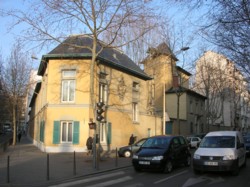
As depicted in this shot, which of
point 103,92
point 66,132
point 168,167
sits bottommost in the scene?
point 168,167

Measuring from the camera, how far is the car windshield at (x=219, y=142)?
14.7 meters

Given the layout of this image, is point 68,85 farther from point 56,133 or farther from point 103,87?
point 56,133

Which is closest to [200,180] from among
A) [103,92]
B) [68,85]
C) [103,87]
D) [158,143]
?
[158,143]

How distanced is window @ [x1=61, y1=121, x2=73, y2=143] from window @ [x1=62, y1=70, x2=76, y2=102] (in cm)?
192

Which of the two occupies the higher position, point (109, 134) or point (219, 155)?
point (109, 134)

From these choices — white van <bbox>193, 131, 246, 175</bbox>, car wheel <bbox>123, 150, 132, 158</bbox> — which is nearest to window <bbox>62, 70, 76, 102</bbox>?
car wheel <bbox>123, 150, 132, 158</bbox>

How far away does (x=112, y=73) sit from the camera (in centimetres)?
2961

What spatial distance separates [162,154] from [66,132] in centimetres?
1357

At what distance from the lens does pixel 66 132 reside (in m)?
26.7

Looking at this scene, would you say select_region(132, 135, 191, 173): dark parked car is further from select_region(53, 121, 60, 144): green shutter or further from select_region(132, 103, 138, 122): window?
select_region(132, 103, 138, 122): window

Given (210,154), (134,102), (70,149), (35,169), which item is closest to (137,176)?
(210,154)

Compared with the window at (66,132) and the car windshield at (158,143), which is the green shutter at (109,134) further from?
the car windshield at (158,143)

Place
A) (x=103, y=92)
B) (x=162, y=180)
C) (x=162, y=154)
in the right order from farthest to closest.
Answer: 1. (x=103, y=92)
2. (x=162, y=154)
3. (x=162, y=180)

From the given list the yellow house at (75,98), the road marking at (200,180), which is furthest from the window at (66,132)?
the road marking at (200,180)
